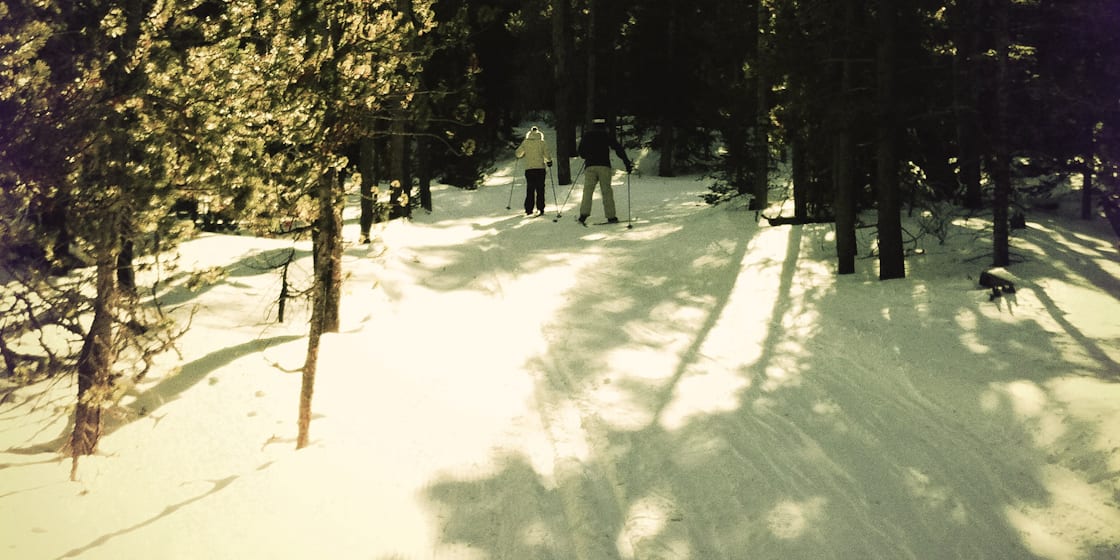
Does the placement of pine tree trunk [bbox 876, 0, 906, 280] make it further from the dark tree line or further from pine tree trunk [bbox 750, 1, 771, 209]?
pine tree trunk [bbox 750, 1, 771, 209]

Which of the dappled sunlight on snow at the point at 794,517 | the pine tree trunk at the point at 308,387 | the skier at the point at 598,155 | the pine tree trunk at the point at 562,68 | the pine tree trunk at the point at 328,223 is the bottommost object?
the dappled sunlight on snow at the point at 794,517

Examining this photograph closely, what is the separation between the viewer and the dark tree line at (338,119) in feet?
21.0

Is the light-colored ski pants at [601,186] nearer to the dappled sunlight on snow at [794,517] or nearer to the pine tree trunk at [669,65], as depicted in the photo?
the dappled sunlight on snow at [794,517]

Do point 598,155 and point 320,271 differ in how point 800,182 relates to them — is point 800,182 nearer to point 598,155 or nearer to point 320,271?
point 598,155

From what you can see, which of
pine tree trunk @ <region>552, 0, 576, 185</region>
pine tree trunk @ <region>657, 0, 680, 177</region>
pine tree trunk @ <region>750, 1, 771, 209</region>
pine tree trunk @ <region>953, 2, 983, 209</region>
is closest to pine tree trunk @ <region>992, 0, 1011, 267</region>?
pine tree trunk @ <region>953, 2, 983, 209</region>

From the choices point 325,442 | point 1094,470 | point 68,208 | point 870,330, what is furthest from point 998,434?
point 68,208

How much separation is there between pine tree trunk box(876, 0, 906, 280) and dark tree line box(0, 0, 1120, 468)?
3 cm

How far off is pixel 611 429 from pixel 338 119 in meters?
3.46

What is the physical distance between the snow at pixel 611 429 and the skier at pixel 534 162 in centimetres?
779

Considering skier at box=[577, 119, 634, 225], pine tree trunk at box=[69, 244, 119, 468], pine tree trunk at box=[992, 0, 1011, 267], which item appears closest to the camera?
pine tree trunk at box=[69, 244, 119, 468]

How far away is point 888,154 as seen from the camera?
1323cm

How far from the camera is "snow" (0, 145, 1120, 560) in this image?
5.71 meters

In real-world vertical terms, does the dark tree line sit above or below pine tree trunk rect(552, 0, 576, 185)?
below

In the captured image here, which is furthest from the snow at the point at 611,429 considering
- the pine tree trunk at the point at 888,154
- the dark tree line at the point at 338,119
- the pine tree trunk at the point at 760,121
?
the pine tree trunk at the point at 760,121
